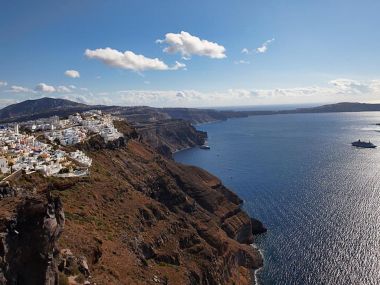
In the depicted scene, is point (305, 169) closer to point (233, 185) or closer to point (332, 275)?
point (233, 185)

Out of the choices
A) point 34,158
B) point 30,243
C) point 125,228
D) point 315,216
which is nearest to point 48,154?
point 34,158

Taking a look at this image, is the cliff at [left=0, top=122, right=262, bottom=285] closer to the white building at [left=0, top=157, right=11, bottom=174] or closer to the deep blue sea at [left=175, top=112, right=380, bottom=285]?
the white building at [left=0, top=157, right=11, bottom=174]

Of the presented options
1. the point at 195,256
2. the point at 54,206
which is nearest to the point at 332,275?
the point at 195,256

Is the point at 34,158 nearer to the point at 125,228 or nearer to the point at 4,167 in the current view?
the point at 4,167

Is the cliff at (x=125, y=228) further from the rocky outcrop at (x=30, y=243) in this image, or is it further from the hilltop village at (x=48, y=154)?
the hilltop village at (x=48, y=154)

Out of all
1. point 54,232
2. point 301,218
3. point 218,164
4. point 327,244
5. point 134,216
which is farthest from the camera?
point 218,164

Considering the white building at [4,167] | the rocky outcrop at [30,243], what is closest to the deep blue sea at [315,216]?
the white building at [4,167]

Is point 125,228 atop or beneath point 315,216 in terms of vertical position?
atop
